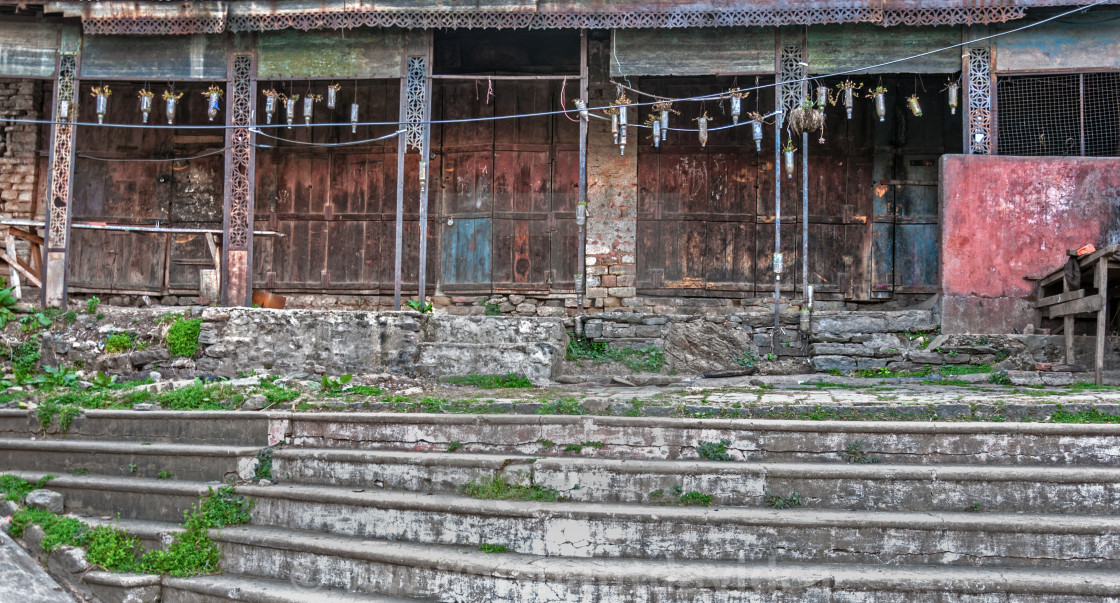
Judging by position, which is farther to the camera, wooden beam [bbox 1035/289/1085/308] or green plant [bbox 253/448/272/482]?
wooden beam [bbox 1035/289/1085/308]

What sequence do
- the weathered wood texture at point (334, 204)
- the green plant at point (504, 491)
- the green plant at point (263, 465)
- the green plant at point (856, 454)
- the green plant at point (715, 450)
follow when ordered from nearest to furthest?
1. the green plant at point (504, 491)
2. the green plant at point (856, 454)
3. the green plant at point (715, 450)
4. the green plant at point (263, 465)
5. the weathered wood texture at point (334, 204)

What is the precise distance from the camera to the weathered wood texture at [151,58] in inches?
453

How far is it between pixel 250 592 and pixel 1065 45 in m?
10.9

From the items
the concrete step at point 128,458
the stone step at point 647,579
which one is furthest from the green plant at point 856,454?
the concrete step at point 128,458

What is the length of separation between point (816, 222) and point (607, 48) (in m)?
4.00

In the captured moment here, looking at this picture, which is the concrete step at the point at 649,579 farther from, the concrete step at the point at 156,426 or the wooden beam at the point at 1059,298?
the wooden beam at the point at 1059,298

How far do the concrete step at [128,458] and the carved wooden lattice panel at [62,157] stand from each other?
437 cm

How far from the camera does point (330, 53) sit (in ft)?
37.5

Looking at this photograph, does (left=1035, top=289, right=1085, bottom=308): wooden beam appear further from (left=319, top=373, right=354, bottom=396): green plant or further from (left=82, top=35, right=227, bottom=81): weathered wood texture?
(left=82, top=35, right=227, bottom=81): weathered wood texture

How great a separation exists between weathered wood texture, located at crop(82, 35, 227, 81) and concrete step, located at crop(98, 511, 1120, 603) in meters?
8.04

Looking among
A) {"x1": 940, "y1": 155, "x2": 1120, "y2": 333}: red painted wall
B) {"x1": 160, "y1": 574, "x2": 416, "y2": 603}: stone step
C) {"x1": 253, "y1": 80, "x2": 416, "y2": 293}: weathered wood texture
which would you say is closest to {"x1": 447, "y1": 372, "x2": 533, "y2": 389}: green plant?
{"x1": 160, "y1": 574, "x2": 416, "y2": 603}: stone step

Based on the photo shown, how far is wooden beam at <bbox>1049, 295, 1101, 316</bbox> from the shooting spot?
847cm

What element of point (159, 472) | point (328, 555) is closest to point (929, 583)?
point (328, 555)

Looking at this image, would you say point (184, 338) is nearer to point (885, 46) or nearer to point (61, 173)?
point (61, 173)
